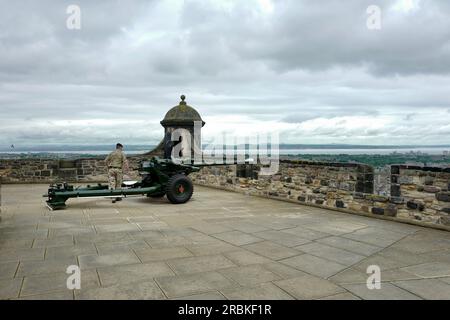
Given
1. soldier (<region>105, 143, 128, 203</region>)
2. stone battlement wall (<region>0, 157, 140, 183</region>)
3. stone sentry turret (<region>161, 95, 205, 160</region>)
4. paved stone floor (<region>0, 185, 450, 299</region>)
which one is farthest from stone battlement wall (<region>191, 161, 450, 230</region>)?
stone battlement wall (<region>0, 157, 140, 183</region>)

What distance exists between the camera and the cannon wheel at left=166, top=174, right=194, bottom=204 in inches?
321

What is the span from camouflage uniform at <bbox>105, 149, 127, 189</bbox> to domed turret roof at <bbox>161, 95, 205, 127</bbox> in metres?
4.29

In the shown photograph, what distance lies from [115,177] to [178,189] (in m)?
1.67

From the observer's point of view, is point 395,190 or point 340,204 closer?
point 395,190

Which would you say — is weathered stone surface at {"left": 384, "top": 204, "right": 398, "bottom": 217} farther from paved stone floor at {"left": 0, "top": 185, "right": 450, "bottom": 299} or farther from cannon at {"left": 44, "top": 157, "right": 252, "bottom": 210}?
cannon at {"left": 44, "top": 157, "right": 252, "bottom": 210}

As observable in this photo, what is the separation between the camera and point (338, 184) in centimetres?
751

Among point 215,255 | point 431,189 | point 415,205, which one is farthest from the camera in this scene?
point 415,205

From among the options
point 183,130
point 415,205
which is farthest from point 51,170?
point 415,205

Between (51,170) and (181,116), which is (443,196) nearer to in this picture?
(181,116)

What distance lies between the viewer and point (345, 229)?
18.7 ft

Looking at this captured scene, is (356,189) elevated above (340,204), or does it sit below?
above

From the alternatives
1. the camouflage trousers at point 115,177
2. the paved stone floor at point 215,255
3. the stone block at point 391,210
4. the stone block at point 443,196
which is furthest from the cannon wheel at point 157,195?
the stone block at point 443,196
